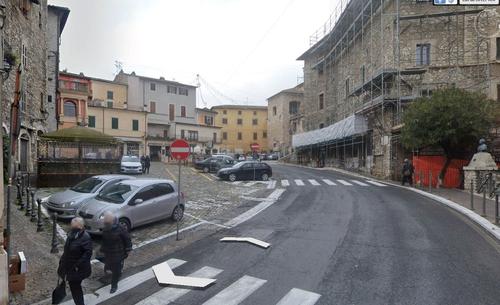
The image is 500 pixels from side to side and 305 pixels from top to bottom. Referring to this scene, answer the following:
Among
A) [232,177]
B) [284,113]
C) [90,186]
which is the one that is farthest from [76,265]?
[284,113]

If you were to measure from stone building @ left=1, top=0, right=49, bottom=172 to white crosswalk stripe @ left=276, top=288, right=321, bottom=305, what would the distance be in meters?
16.4

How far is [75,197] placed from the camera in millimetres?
12125

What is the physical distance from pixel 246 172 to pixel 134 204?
1549cm

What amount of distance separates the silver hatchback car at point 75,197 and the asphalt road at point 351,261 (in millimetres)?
4587

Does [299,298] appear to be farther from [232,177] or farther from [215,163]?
[215,163]

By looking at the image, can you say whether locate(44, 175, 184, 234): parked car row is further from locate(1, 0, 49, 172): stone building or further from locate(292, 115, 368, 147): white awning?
locate(292, 115, 368, 147): white awning

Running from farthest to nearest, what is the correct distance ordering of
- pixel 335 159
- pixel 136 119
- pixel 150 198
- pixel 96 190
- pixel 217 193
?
pixel 136 119 < pixel 335 159 < pixel 217 193 < pixel 96 190 < pixel 150 198

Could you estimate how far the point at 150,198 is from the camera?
11.6m

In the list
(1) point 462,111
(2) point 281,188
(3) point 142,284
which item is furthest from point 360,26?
(3) point 142,284

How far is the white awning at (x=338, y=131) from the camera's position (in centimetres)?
3025

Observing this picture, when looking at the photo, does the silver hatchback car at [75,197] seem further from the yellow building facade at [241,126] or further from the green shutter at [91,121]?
the yellow building facade at [241,126]

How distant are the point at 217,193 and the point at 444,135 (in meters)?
12.5

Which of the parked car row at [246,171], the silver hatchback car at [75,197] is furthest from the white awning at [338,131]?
the silver hatchback car at [75,197]

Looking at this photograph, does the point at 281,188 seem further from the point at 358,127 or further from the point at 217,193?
the point at 358,127
